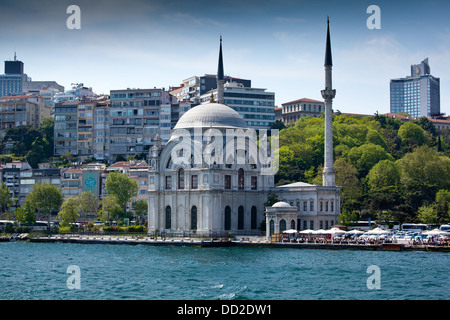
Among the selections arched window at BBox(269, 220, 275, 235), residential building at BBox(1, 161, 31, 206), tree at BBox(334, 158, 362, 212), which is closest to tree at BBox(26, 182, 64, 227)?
residential building at BBox(1, 161, 31, 206)

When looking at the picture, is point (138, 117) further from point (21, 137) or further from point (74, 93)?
point (74, 93)

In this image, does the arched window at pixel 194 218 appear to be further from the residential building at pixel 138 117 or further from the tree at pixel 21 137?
the tree at pixel 21 137

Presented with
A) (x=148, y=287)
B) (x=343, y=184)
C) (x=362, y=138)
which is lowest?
(x=148, y=287)

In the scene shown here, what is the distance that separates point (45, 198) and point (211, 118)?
2434 centimetres

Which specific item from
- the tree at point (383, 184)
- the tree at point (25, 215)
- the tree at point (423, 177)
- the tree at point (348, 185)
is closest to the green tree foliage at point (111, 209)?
the tree at point (25, 215)

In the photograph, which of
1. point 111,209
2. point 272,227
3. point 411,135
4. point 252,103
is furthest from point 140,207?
point 411,135

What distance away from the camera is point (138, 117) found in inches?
4437

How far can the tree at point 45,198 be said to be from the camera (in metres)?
88.5

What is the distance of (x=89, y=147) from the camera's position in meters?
116

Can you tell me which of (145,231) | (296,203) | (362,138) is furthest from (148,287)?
(362,138)
